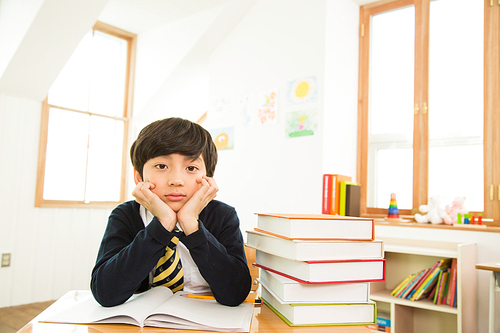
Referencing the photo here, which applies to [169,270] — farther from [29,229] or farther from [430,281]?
[29,229]

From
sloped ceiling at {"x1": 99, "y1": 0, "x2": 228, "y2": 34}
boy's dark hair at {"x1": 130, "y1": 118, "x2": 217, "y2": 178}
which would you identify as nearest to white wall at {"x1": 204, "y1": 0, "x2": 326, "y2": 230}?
sloped ceiling at {"x1": 99, "y1": 0, "x2": 228, "y2": 34}

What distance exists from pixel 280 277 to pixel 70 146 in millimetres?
3483

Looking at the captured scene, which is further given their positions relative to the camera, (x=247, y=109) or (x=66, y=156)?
(x=66, y=156)

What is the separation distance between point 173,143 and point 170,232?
201 mm

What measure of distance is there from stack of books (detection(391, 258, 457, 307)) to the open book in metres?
1.71

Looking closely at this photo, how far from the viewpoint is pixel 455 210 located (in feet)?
8.10

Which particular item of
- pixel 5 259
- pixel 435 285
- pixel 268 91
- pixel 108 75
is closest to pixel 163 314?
pixel 435 285

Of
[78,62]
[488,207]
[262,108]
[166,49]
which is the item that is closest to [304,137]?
[262,108]

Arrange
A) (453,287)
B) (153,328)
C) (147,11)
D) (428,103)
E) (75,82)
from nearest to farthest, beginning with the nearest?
(153,328)
(453,287)
(428,103)
(147,11)
(75,82)

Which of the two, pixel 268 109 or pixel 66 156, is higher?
pixel 268 109

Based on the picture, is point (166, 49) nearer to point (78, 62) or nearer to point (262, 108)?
point (78, 62)

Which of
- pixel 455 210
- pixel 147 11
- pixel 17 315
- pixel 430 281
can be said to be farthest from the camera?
pixel 147 11

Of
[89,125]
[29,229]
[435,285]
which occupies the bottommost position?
→ [435,285]

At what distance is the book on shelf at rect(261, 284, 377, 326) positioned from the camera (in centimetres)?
71
